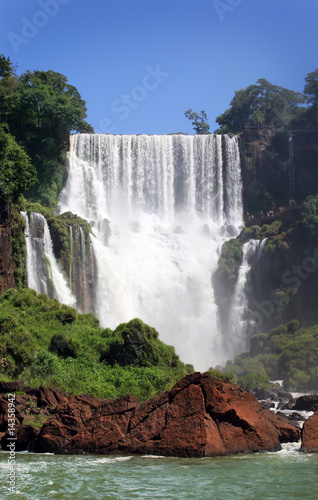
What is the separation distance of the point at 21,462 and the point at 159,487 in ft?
13.3

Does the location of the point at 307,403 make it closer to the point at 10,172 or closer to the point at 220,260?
the point at 10,172

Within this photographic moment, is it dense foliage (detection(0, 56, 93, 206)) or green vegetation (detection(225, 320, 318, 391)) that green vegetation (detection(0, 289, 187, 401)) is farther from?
dense foliage (detection(0, 56, 93, 206))

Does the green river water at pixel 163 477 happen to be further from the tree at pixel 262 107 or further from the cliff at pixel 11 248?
the tree at pixel 262 107

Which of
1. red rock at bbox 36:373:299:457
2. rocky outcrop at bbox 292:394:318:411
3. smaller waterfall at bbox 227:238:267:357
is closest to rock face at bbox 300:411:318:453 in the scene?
red rock at bbox 36:373:299:457

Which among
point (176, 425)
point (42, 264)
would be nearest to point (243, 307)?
point (42, 264)

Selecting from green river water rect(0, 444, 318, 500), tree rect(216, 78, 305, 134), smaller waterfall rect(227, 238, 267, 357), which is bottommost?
green river water rect(0, 444, 318, 500)

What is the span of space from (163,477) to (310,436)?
504cm

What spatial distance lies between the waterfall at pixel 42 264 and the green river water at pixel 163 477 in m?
23.3

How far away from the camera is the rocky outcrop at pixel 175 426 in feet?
50.4

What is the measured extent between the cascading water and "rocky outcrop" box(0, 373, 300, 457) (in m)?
27.0

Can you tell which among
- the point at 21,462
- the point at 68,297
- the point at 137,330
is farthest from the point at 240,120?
the point at 21,462

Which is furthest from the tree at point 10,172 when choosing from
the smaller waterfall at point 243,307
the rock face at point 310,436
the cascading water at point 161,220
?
the smaller waterfall at point 243,307

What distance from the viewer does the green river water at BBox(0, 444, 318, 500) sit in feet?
38.4

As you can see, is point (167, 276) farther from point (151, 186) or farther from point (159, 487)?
point (159, 487)
